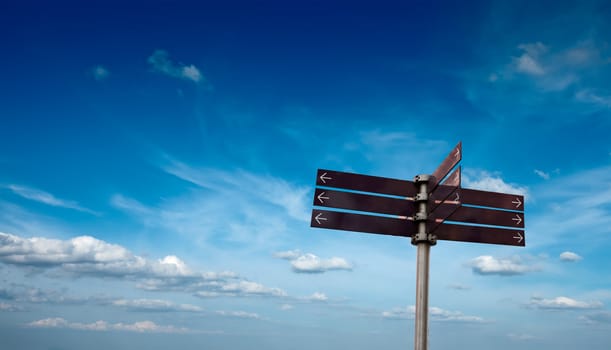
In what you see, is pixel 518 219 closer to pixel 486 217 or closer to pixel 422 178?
pixel 486 217

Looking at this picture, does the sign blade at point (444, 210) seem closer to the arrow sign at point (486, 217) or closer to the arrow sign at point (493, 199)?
the arrow sign at point (486, 217)

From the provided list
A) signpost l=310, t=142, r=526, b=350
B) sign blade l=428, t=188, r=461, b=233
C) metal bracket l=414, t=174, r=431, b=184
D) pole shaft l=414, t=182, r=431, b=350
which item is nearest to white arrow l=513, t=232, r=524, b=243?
signpost l=310, t=142, r=526, b=350

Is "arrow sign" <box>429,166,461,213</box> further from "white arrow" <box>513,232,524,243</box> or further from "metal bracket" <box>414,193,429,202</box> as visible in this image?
"white arrow" <box>513,232,524,243</box>

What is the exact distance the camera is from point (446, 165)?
662 centimetres

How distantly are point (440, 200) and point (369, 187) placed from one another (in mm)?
1004

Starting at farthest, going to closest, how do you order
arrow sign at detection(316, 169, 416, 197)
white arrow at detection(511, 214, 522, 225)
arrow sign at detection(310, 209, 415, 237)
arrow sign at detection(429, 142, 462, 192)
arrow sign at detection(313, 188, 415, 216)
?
white arrow at detection(511, 214, 522, 225) → arrow sign at detection(316, 169, 416, 197) → arrow sign at detection(313, 188, 415, 216) → arrow sign at detection(310, 209, 415, 237) → arrow sign at detection(429, 142, 462, 192)

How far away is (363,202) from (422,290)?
1.45m

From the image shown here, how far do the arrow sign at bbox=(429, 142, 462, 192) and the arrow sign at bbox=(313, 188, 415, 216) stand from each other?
44 centimetres

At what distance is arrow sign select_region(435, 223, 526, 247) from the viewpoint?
264 inches

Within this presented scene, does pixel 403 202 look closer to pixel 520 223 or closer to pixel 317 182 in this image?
pixel 317 182

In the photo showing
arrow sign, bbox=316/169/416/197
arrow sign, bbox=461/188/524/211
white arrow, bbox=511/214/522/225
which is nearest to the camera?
arrow sign, bbox=316/169/416/197

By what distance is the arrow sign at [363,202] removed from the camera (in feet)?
21.8

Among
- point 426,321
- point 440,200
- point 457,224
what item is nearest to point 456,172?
point 440,200

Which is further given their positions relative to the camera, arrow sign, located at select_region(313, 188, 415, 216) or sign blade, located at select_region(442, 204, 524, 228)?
sign blade, located at select_region(442, 204, 524, 228)
